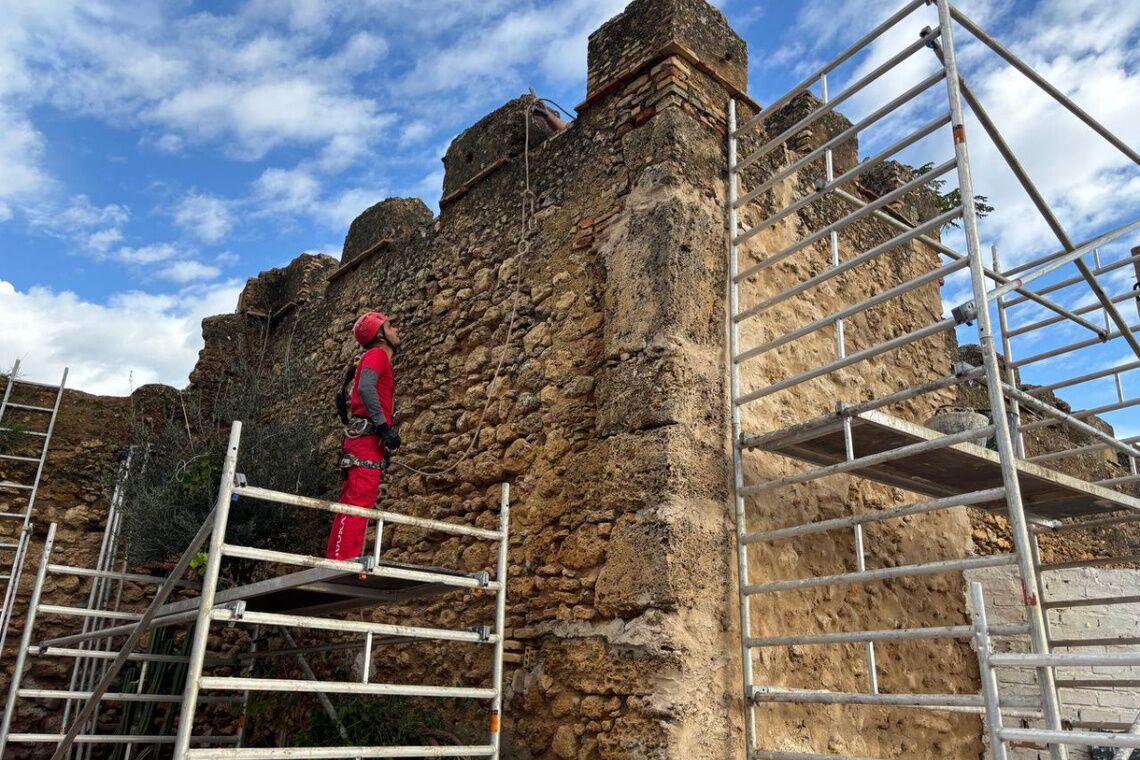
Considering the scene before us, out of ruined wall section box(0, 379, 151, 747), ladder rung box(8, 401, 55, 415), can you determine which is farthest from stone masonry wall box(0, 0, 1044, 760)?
ladder rung box(8, 401, 55, 415)

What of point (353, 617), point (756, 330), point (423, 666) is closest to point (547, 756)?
point (423, 666)

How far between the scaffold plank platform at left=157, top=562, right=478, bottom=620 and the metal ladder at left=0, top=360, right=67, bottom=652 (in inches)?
102

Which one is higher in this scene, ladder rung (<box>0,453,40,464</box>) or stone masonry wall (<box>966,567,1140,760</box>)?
ladder rung (<box>0,453,40,464</box>)

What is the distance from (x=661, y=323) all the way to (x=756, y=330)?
72 cm

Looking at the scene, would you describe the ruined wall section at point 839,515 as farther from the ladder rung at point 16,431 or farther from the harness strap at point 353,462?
the ladder rung at point 16,431

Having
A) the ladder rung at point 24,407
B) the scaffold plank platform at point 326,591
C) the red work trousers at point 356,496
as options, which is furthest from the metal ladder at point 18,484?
the red work trousers at point 356,496

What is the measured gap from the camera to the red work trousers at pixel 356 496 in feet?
13.5

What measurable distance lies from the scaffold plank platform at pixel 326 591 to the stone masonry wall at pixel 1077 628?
3.79 m

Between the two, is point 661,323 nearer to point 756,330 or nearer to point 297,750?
point 756,330

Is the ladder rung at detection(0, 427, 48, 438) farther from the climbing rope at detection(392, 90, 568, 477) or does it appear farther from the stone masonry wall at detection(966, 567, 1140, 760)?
the stone masonry wall at detection(966, 567, 1140, 760)

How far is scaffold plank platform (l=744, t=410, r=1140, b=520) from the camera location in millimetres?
3846

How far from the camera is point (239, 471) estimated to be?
653 centimetres

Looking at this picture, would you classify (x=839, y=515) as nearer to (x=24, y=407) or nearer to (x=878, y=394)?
(x=878, y=394)

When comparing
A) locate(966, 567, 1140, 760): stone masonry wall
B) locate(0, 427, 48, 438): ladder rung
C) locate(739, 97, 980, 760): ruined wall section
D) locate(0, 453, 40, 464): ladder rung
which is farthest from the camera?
locate(0, 427, 48, 438): ladder rung
